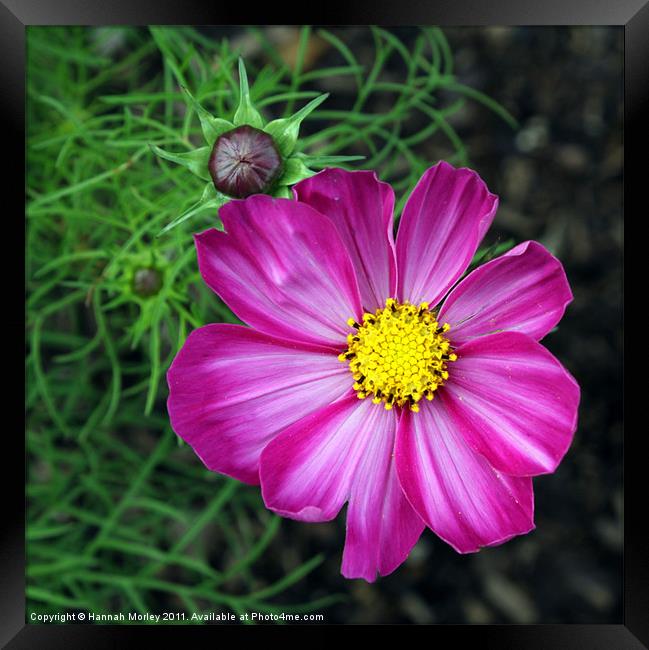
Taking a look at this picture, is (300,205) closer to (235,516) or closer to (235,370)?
(235,370)

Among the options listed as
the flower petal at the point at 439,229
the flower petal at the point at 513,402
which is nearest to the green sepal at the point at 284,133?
the flower petal at the point at 439,229

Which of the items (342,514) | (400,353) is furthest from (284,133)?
(342,514)

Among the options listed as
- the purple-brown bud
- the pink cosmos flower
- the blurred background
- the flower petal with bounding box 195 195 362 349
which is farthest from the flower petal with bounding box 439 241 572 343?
the blurred background

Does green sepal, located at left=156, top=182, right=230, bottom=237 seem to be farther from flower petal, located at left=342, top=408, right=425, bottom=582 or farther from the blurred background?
the blurred background

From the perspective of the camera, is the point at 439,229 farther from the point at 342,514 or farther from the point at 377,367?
the point at 342,514

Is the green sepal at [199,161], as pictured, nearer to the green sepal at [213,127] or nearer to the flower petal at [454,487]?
the green sepal at [213,127]
